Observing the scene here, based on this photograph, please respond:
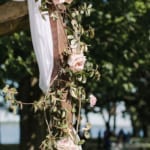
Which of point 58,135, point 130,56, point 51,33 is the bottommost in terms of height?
point 58,135

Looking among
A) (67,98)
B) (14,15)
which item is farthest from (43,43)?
(14,15)

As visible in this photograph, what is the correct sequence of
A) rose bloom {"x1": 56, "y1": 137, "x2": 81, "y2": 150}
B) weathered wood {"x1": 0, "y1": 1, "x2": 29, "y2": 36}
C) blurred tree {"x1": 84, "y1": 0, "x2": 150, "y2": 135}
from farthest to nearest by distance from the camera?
1. blurred tree {"x1": 84, "y1": 0, "x2": 150, "y2": 135}
2. weathered wood {"x1": 0, "y1": 1, "x2": 29, "y2": 36}
3. rose bloom {"x1": 56, "y1": 137, "x2": 81, "y2": 150}

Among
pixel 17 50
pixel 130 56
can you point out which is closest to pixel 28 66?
pixel 17 50

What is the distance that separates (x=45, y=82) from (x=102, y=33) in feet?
25.2

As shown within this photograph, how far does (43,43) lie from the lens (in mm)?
5086

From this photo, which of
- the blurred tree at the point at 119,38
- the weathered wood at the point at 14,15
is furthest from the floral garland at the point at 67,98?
the blurred tree at the point at 119,38

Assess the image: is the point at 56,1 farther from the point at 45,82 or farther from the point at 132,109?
the point at 132,109

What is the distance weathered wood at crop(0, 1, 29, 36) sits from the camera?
5938mm

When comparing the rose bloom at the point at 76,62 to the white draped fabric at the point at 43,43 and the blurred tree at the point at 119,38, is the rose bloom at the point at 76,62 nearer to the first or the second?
the white draped fabric at the point at 43,43

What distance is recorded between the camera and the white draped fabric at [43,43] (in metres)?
5.04

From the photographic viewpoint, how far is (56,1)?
194 inches

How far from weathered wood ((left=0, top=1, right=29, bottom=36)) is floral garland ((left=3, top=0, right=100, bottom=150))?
3.16 feet

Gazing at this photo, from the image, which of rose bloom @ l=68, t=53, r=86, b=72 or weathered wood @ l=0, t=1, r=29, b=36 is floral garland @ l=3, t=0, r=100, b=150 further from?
weathered wood @ l=0, t=1, r=29, b=36

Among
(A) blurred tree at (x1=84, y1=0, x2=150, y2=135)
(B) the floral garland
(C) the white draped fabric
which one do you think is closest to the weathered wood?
(C) the white draped fabric
